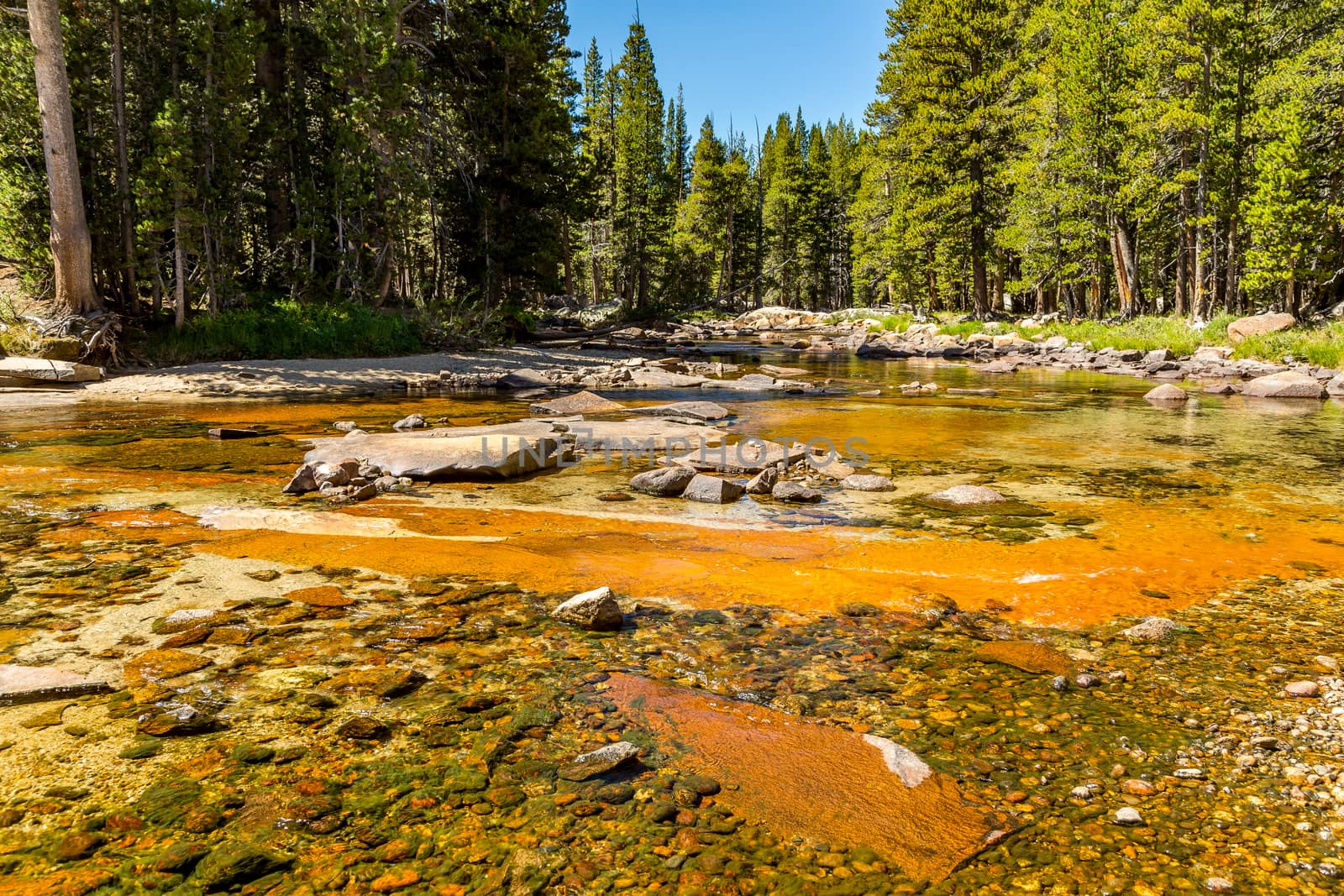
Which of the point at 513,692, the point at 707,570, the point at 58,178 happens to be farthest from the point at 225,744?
the point at 58,178

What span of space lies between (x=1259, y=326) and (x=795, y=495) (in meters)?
20.6

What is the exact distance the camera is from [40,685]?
9.07 ft

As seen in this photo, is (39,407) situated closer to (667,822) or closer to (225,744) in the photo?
(225,744)

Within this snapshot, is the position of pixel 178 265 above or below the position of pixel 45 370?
above

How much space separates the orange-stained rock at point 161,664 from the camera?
291 centimetres

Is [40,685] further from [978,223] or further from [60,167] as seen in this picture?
[978,223]

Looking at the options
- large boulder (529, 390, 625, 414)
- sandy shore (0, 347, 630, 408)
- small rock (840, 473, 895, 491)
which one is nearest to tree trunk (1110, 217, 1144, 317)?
sandy shore (0, 347, 630, 408)

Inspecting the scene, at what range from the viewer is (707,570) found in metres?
4.50

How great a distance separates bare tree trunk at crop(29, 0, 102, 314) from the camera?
1297 cm

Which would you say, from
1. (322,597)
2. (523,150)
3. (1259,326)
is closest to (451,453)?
(322,597)

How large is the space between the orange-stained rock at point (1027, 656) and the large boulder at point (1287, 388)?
1469 cm

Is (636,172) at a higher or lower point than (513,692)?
higher

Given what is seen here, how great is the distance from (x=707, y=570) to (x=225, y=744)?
2.64 meters

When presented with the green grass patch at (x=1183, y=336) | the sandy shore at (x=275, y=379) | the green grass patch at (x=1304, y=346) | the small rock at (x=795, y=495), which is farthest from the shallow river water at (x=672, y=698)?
the green grass patch at (x=1183, y=336)
